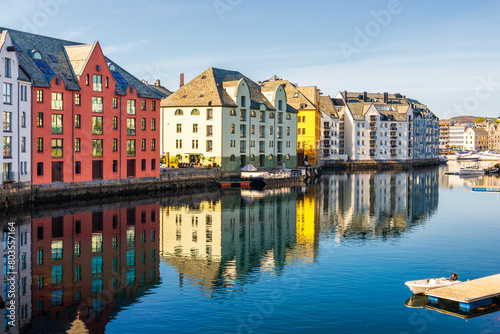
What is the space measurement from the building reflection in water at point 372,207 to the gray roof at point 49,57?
118 feet

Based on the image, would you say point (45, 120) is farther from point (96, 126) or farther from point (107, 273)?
point (107, 273)

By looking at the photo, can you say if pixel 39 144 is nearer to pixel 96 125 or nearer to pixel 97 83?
pixel 96 125

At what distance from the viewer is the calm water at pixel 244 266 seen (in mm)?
28172

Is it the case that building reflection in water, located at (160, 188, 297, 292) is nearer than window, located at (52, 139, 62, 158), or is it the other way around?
building reflection in water, located at (160, 188, 297, 292)

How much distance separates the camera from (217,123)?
103750 millimetres

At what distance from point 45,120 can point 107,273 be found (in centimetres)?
3738

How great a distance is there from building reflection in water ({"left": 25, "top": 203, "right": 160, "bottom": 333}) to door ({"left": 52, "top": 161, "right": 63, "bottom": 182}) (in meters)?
13.2

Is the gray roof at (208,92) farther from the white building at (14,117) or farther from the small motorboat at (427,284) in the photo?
the small motorboat at (427,284)

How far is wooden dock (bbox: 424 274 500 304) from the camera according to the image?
98.0 ft

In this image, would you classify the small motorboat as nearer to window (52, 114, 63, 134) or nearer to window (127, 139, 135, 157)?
window (52, 114, 63, 134)

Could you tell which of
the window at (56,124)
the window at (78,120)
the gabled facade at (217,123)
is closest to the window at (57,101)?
the window at (56,124)

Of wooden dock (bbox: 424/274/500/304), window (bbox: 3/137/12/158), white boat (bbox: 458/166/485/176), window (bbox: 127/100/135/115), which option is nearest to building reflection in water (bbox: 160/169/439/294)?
wooden dock (bbox: 424/274/500/304)

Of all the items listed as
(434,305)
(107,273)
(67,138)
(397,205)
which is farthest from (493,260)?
(67,138)

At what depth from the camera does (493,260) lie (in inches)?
→ 1640
